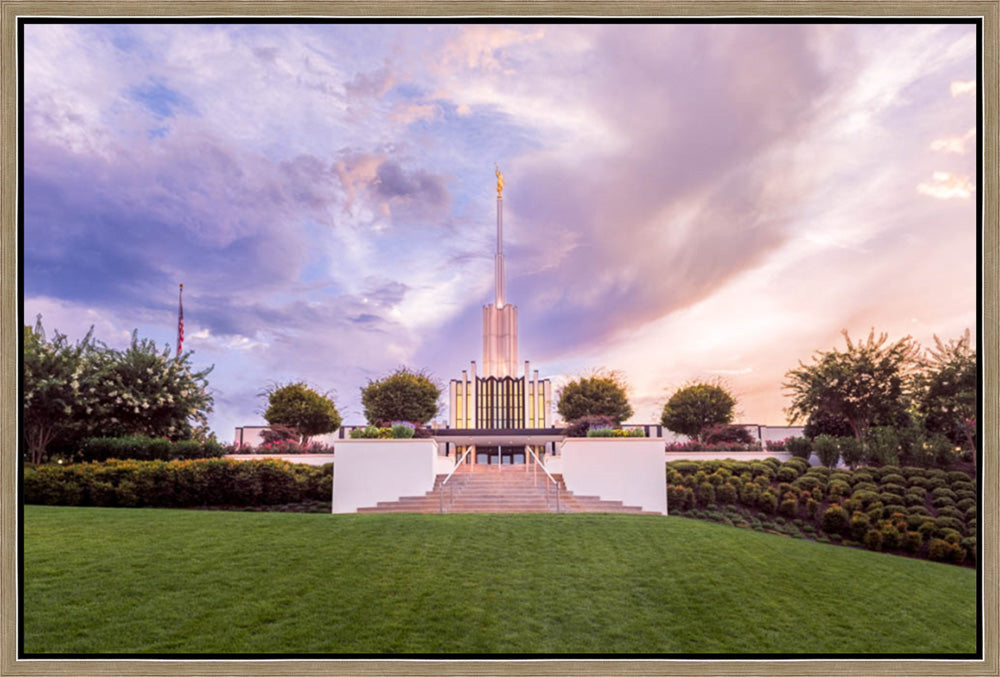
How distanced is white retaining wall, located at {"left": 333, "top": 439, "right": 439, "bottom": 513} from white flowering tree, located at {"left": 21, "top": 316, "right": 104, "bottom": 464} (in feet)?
14.3

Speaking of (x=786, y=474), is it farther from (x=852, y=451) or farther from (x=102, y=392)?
(x=102, y=392)

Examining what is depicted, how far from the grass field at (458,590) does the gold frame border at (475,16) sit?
448 millimetres

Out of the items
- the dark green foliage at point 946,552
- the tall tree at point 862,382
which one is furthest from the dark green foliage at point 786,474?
the tall tree at point 862,382

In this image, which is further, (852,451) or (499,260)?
(499,260)

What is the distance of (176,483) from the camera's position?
11.0 m

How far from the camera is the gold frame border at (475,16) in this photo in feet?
16.9

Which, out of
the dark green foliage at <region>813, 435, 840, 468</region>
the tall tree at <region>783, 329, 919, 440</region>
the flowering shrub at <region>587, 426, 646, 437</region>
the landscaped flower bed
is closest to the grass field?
the landscaped flower bed

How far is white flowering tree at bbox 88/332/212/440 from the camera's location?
40.5 ft

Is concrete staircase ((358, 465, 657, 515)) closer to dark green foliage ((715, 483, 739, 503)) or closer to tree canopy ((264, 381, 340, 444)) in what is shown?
dark green foliage ((715, 483, 739, 503))

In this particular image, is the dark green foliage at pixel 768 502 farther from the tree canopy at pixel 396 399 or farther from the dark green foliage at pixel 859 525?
the tree canopy at pixel 396 399

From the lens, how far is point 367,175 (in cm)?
1369

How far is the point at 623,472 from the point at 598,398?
51.1ft

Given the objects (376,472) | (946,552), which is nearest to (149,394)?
(376,472)

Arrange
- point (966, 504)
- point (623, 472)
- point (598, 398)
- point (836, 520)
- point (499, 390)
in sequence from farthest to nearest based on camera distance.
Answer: point (499, 390) → point (598, 398) → point (623, 472) → point (966, 504) → point (836, 520)
